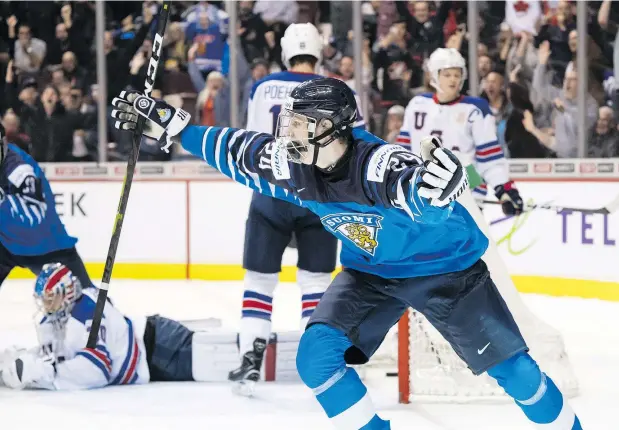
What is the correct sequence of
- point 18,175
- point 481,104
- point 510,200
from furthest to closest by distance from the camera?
point 481,104 → point 510,200 → point 18,175

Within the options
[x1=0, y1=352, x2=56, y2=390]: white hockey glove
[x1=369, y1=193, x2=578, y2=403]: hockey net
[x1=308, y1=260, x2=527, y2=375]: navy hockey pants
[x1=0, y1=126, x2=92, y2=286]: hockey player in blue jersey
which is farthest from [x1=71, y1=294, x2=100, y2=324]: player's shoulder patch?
[x1=308, y1=260, x2=527, y2=375]: navy hockey pants

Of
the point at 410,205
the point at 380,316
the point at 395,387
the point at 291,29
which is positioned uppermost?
the point at 291,29

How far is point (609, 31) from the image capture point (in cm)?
717

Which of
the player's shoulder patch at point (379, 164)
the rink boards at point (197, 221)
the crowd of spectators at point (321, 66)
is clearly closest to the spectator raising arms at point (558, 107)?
the crowd of spectators at point (321, 66)

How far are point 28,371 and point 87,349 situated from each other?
225mm

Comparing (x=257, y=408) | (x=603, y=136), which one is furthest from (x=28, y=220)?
(x=603, y=136)

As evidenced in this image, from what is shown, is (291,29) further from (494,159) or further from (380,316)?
(380,316)

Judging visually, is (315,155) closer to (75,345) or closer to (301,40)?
(301,40)

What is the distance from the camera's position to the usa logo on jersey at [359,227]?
2629 millimetres

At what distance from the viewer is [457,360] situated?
3.78m

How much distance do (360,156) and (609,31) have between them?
5.03 meters

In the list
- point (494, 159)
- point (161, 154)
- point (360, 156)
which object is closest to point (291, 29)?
point (494, 159)

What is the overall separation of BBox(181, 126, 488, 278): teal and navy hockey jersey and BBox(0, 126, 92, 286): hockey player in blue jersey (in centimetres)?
164

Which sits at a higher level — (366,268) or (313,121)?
(313,121)
